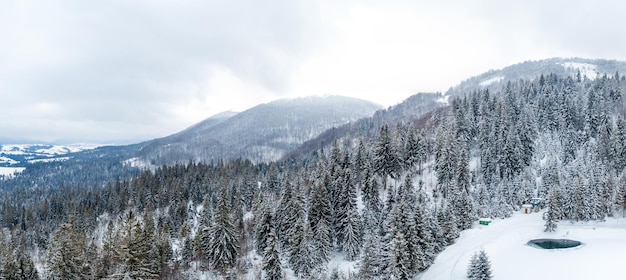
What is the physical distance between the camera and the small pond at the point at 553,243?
5697 centimetres

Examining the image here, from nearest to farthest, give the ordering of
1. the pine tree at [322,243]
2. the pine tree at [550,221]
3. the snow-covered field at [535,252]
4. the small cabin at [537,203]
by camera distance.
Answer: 1. the snow-covered field at [535,252]
2. the pine tree at [322,243]
3. the pine tree at [550,221]
4. the small cabin at [537,203]

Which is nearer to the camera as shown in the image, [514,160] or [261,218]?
[261,218]

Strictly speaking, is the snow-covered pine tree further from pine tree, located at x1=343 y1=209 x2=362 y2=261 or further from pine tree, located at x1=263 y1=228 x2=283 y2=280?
pine tree, located at x1=343 y1=209 x2=362 y2=261

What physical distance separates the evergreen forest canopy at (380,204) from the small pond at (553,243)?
10.8 ft

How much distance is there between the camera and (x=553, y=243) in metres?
59.1

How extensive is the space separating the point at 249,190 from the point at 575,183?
8672 cm

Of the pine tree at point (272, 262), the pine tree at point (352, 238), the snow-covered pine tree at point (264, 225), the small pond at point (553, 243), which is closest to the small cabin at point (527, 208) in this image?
the small pond at point (553, 243)

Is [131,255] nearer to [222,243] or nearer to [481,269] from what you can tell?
[222,243]

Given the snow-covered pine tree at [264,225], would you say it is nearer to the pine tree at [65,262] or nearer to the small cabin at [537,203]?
the pine tree at [65,262]

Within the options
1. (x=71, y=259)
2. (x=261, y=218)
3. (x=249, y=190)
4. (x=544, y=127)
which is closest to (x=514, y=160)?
(x=544, y=127)

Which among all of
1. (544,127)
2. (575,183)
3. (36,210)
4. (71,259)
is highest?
(544,127)

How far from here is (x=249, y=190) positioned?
114m

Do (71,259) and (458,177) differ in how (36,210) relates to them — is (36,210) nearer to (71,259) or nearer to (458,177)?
(71,259)

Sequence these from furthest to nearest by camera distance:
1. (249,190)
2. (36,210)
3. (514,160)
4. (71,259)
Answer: (36,210), (249,190), (514,160), (71,259)
